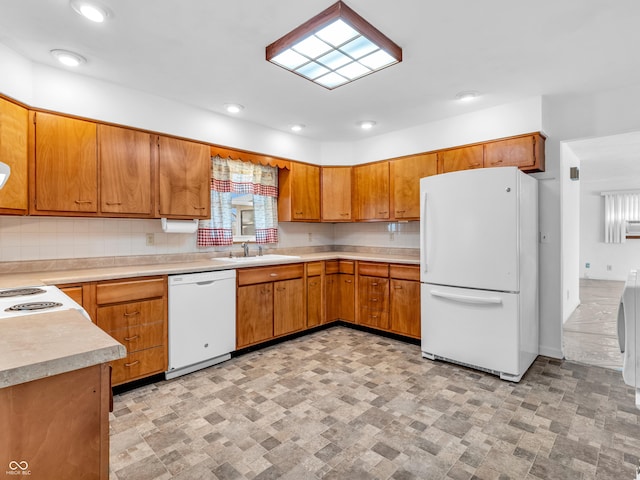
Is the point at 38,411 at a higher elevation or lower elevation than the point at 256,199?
lower

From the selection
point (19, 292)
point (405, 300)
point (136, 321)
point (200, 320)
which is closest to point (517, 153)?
point (405, 300)

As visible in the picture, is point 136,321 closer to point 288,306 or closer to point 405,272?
point 288,306

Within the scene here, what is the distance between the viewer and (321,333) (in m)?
4.06

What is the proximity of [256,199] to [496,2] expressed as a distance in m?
3.01

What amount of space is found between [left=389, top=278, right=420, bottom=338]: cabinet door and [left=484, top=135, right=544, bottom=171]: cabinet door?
1449 millimetres

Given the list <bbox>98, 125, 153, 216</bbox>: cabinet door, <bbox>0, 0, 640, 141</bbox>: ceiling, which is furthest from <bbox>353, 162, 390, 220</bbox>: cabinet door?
<bbox>98, 125, 153, 216</bbox>: cabinet door

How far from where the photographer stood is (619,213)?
24.7 ft

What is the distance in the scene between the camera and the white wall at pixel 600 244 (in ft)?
24.6

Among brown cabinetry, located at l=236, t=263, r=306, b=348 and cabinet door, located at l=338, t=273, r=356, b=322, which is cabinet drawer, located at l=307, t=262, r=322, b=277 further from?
cabinet door, located at l=338, t=273, r=356, b=322

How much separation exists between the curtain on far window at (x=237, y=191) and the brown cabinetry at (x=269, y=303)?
2.15 feet

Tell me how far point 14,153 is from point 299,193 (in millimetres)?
2729

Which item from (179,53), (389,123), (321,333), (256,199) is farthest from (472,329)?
(179,53)

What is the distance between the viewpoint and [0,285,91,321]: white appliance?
4.64 ft

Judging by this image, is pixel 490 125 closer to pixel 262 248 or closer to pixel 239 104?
pixel 239 104
